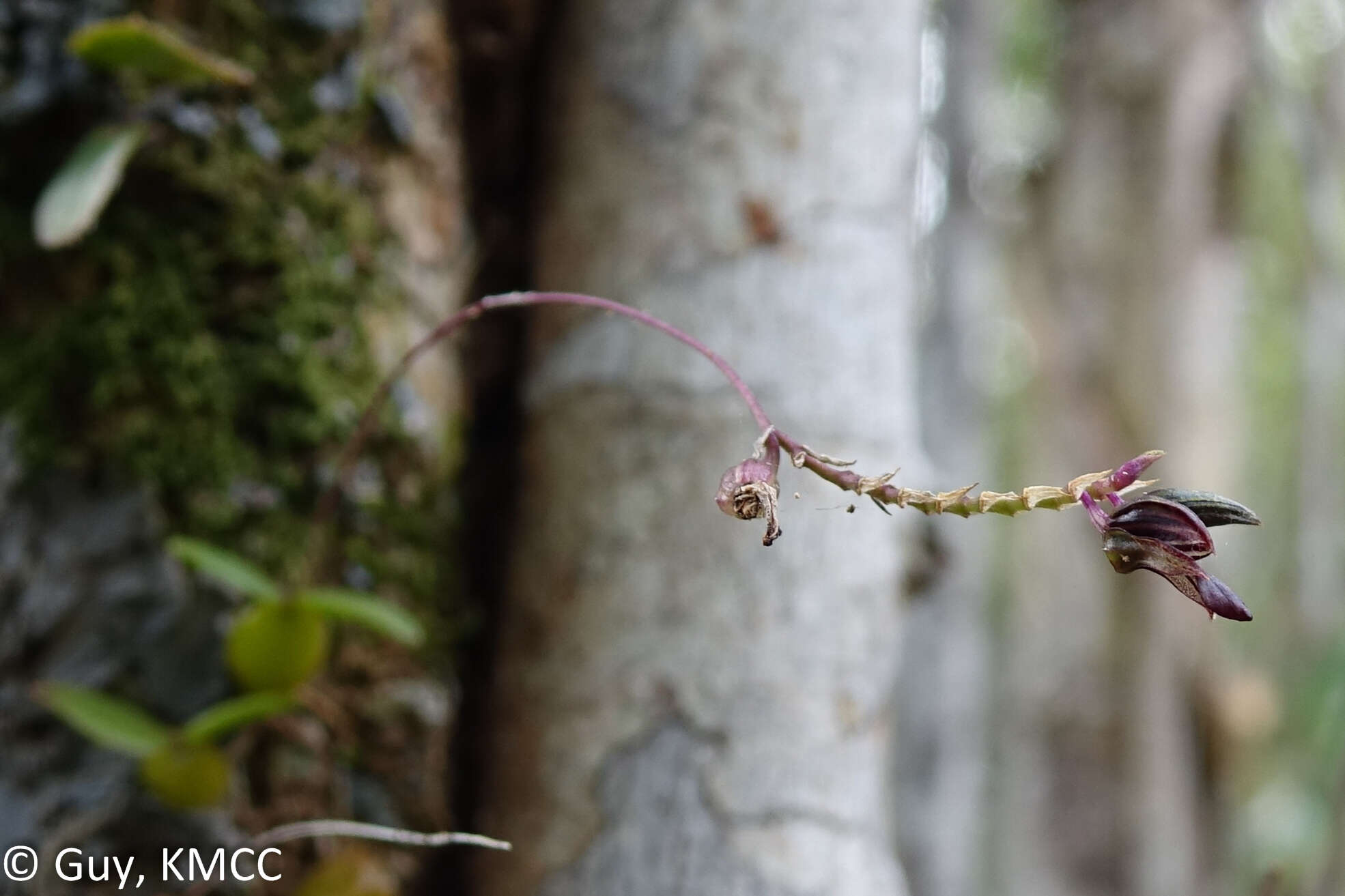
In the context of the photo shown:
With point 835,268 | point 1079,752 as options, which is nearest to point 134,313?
point 835,268

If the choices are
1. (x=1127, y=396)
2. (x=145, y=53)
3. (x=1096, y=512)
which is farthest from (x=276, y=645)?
(x=1127, y=396)

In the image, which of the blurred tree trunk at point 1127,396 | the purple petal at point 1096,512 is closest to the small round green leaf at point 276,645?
the purple petal at point 1096,512

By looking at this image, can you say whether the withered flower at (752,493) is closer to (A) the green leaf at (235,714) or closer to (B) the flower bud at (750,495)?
(B) the flower bud at (750,495)

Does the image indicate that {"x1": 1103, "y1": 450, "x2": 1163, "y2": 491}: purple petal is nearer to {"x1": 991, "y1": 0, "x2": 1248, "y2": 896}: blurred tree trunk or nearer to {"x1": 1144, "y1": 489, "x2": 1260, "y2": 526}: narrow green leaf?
{"x1": 1144, "y1": 489, "x2": 1260, "y2": 526}: narrow green leaf

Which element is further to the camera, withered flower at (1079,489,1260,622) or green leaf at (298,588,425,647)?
green leaf at (298,588,425,647)

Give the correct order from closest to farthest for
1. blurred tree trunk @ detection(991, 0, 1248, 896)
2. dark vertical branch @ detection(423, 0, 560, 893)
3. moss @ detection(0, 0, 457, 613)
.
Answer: moss @ detection(0, 0, 457, 613) < dark vertical branch @ detection(423, 0, 560, 893) < blurred tree trunk @ detection(991, 0, 1248, 896)

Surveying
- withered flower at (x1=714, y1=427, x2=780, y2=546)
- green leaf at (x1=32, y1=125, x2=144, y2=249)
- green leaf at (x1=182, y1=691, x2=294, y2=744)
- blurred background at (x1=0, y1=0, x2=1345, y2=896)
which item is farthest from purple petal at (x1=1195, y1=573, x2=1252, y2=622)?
green leaf at (x1=32, y1=125, x2=144, y2=249)

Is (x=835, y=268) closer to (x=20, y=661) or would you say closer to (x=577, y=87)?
(x=577, y=87)
